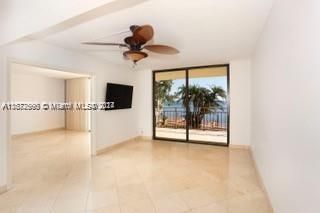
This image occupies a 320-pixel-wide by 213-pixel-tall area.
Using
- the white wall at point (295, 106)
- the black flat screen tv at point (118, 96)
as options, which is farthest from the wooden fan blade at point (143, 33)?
the black flat screen tv at point (118, 96)

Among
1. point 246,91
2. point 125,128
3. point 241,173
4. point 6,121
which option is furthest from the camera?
point 125,128

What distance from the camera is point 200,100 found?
5.48 metres

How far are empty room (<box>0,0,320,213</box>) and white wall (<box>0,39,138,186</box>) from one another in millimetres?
20

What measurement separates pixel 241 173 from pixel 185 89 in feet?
9.63

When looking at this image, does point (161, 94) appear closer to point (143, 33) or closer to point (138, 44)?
point (138, 44)

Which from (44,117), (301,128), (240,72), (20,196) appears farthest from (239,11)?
(44,117)

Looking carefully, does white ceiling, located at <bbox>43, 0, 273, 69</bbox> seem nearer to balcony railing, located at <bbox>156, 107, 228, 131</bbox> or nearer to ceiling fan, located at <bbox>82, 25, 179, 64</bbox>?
ceiling fan, located at <bbox>82, 25, 179, 64</bbox>

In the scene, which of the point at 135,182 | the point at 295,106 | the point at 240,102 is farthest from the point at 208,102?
the point at 295,106

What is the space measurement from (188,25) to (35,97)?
688 cm

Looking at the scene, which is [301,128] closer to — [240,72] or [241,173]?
[241,173]

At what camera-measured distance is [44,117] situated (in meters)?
7.34

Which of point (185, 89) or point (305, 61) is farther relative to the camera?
point (185, 89)

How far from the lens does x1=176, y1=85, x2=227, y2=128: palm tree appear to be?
5258 millimetres

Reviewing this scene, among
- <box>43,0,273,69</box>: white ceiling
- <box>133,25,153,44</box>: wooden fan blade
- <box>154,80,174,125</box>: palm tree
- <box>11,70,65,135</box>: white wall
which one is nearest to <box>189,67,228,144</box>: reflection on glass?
<box>154,80,174,125</box>: palm tree
